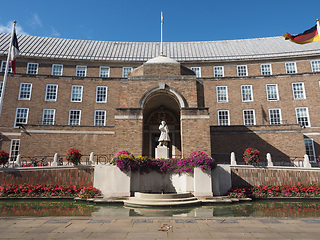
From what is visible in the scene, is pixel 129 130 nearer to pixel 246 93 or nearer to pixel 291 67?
pixel 246 93

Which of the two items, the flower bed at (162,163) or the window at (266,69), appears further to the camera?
the window at (266,69)

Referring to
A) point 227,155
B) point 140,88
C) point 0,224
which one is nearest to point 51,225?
point 0,224

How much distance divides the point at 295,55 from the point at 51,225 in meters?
36.2

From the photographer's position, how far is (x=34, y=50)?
33.1m

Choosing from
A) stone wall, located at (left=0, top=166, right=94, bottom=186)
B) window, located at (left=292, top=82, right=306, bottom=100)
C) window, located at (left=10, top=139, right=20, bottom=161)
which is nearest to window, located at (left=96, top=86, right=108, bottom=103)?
window, located at (left=10, top=139, right=20, bottom=161)

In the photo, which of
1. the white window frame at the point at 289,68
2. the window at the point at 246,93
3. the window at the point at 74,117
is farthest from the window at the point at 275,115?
the window at the point at 74,117

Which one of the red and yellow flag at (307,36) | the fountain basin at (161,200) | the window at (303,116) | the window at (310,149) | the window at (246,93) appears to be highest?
the window at (246,93)

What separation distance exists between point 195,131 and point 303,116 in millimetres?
19527

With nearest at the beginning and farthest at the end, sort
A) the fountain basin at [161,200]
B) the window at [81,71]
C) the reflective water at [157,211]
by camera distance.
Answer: the reflective water at [157,211], the fountain basin at [161,200], the window at [81,71]

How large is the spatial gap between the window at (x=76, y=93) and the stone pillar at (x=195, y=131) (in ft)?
59.7

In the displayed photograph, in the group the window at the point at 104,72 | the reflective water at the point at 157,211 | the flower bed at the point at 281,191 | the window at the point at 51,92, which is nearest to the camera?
the reflective water at the point at 157,211

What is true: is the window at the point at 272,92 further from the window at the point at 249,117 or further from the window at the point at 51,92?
the window at the point at 51,92

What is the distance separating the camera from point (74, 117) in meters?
30.1

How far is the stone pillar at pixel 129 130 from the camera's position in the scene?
1725cm
